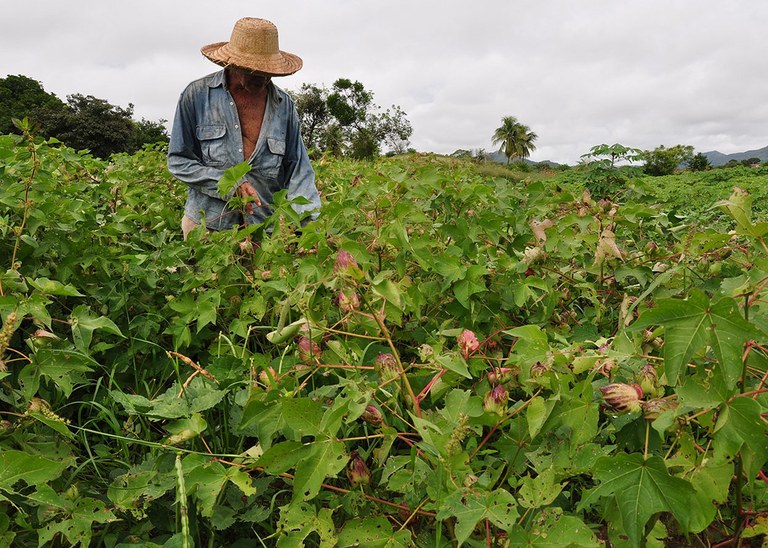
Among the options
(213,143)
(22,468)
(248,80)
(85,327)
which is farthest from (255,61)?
(22,468)

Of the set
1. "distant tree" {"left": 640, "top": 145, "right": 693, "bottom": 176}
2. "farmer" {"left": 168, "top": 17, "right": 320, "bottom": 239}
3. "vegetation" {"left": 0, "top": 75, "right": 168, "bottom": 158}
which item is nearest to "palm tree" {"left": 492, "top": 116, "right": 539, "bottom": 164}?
"distant tree" {"left": 640, "top": 145, "right": 693, "bottom": 176}

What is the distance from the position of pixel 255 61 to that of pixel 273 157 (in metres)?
0.54

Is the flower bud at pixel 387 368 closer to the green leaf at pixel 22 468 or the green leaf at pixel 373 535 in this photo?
the green leaf at pixel 373 535

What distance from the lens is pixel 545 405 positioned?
1027 mm

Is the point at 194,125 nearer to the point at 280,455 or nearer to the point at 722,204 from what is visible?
the point at 280,455

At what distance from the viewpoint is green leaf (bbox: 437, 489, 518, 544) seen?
97 cm

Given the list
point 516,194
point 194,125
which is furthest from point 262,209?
point 516,194

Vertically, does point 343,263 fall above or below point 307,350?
above

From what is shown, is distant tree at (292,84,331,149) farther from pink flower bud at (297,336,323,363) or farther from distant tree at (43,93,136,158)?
pink flower bud at (297,336,323,363)

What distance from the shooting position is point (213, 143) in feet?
10.4

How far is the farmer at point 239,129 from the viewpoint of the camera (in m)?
2.99

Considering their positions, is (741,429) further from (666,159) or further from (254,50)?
(666,159)

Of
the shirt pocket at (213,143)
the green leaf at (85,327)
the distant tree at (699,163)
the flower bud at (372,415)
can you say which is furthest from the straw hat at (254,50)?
the distant tree at (699,163)

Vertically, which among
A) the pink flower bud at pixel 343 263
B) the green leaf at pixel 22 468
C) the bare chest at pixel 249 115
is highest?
the bare chest at pixel 249 115
